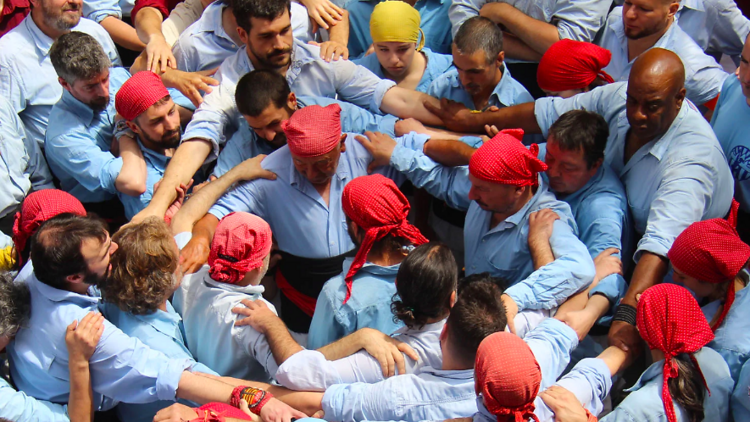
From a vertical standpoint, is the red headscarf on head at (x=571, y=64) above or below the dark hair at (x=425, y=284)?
above

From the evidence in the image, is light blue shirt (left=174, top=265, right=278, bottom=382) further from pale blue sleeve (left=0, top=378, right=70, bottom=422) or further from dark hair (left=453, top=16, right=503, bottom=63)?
dark hair (left=453, top=16, right=503, bottom=63)

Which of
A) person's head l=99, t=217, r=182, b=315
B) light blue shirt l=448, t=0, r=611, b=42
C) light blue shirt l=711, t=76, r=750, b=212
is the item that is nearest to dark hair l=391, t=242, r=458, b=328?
person's head l=99, t=217, r=182, b=315

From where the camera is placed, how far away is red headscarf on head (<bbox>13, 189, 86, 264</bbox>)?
140 inches

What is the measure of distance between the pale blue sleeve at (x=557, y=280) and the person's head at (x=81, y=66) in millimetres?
3000

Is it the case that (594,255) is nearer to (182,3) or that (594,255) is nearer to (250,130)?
(250,130)

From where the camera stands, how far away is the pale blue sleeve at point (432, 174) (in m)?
4.00

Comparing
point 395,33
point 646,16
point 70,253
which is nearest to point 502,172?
point 395,33

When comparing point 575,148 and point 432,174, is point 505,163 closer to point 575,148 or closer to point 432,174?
point 575,148

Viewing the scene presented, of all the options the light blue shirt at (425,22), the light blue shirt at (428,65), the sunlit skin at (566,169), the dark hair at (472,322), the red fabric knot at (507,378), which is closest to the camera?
the red fabric knot at (507,378)

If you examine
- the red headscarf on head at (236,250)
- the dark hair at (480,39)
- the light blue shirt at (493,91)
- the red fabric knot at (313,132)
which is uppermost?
the dark hair at (480,39)

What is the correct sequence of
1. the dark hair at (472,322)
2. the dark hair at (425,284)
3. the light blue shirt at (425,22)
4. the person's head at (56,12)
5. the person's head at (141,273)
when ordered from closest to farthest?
the dark hair at (472,322) < the dark hair at (425,284) < the person's head at (141,273) < the person's head at (56,12) < the light blue shirt at (425,22)

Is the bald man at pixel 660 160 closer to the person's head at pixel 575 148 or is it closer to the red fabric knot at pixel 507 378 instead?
the person's head at pixel 575 148

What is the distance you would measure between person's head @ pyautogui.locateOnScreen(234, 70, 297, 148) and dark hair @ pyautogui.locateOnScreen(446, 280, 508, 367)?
197cm

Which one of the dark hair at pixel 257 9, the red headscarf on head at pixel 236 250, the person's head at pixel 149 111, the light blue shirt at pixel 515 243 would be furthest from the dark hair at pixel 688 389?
the person's head at pixel 149 111
